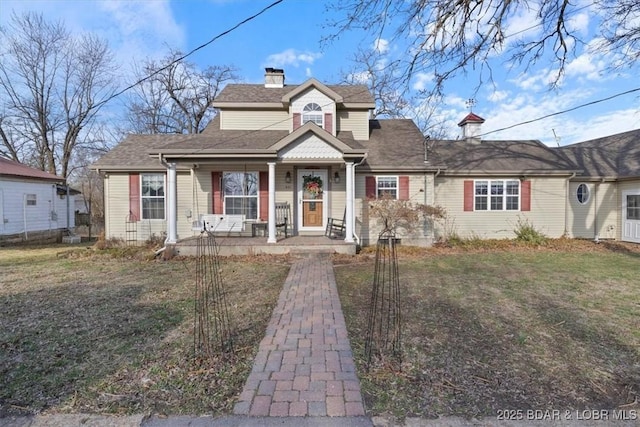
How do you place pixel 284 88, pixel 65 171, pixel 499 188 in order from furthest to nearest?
pixel 65 171 < pixel 284 88 < pixel 499 188

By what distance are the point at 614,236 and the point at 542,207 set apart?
11.5ft

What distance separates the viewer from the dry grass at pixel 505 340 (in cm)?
282

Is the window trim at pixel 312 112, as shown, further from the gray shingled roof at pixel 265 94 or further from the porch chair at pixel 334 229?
the porch chair at pixel 334 229

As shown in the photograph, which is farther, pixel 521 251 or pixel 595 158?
pixel 595 158

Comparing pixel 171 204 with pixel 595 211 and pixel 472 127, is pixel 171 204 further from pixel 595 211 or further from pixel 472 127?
pixel 595 211

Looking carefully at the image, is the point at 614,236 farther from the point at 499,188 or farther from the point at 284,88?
the point at 284,88

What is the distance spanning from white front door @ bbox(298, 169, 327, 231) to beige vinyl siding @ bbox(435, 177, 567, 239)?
4.46 meters

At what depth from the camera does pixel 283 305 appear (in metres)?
5.30

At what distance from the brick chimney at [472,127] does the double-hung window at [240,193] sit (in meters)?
10.5

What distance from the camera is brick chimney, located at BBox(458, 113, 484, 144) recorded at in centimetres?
1596

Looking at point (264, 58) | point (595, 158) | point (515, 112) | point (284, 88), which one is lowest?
point (595, 158)

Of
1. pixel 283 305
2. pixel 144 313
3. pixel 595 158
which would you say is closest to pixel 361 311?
pixel 283 305

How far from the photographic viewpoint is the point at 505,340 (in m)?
4.01

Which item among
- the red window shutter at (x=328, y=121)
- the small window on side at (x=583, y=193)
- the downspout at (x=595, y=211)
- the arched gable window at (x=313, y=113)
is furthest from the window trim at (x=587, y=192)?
the arched gable window at (x=313, y=113)
